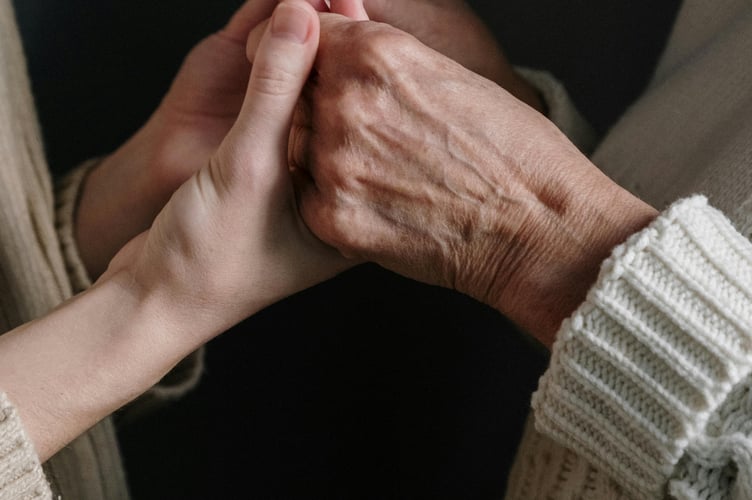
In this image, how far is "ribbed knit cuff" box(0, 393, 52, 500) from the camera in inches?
18.7

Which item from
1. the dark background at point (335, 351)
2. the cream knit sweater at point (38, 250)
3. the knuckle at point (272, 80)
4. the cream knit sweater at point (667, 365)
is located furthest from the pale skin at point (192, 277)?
the dark background at point (335, 351)

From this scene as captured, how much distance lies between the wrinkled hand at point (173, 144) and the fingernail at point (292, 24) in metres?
0.14

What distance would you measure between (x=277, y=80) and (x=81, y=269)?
1.01 feet

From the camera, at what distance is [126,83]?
84 cm

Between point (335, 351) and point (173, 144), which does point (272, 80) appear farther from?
point (335, 351)

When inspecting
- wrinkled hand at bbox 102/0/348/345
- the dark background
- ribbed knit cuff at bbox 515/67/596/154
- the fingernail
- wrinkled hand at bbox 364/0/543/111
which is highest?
the fingernail

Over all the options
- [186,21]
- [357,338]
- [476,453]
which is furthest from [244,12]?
[476,453]

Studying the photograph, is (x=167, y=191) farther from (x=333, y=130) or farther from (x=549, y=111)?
(x=549, y=111)

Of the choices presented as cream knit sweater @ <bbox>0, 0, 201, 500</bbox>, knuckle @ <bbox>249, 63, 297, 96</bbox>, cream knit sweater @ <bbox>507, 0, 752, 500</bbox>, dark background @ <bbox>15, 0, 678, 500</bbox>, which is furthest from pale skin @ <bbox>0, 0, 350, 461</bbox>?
dark background @ <bbox>15, 0, 678, 500</bbox>

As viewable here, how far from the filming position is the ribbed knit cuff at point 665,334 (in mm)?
424

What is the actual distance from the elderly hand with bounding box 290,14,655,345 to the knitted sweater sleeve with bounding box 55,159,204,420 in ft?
0.95

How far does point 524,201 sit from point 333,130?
0.14 meters

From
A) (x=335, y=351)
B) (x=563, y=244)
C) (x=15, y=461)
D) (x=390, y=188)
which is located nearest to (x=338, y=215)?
(x=390, y=188)

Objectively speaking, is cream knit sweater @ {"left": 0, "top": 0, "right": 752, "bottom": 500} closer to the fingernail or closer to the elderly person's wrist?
the elderly person's wrist
